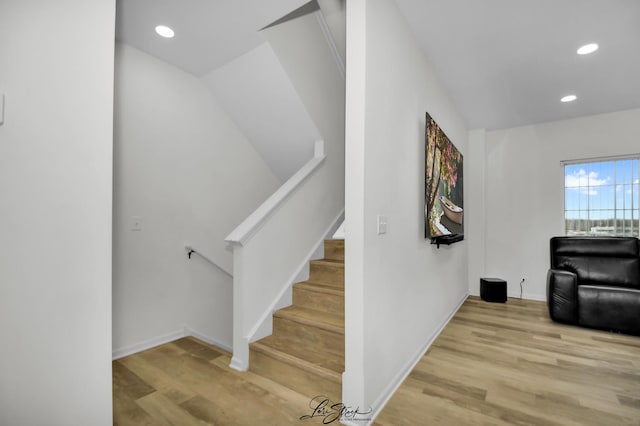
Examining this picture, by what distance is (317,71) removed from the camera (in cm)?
314

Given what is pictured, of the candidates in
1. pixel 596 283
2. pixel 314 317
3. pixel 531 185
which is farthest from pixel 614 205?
pixel 314 317

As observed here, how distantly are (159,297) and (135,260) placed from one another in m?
0.40

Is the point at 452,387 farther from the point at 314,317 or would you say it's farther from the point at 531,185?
the point at 531,185

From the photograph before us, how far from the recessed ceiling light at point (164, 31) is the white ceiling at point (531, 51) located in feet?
5.62

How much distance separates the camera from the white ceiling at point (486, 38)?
210cm

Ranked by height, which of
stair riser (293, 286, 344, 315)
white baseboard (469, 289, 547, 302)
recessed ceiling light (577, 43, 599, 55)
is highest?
recessed ceiling light (577, 43, 599, 55)

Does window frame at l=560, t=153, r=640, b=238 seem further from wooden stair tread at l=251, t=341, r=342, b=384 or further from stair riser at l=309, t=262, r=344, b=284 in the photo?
wooden stair tread at l=251, t=341, r=342, b=384

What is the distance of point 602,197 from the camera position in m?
4.10

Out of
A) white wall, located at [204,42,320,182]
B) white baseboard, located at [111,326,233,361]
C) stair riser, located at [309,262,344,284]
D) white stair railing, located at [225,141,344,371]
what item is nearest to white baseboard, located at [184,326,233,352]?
white baseboard, located at [111,326,233,361]

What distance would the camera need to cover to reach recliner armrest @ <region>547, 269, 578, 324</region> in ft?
10.7

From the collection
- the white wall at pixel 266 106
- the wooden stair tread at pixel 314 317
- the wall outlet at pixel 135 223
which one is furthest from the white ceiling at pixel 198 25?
the wooden stair tread at pixel 314 317

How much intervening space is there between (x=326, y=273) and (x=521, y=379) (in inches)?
64.0

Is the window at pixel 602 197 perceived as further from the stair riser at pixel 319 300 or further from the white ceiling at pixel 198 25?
the white ceiling at pixel 198 25

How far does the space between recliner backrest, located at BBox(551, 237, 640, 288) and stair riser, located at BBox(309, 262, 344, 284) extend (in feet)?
9.69
